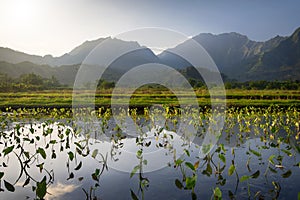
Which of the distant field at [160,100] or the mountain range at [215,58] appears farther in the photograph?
the mountain range at [215,58]

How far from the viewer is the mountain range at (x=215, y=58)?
9519 centimetres

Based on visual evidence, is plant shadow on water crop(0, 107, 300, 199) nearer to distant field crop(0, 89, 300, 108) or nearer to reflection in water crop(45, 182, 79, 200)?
reflection in water crop(45, 182, 79, 200)

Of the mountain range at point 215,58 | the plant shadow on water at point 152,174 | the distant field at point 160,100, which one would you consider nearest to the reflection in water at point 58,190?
the plant shadow on water at point 152,174

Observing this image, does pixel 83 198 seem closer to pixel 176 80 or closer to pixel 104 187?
pixel 104 187

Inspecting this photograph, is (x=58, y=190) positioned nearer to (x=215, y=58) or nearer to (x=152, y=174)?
(x=152, y=174)

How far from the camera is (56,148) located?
654 cm

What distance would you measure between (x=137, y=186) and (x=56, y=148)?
3.28m

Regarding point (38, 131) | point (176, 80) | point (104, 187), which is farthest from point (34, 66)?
point (104, 187)

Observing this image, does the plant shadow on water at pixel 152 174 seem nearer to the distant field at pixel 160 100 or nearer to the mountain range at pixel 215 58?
the distant field at pixel 160 100

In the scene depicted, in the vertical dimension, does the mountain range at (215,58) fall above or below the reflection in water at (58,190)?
above

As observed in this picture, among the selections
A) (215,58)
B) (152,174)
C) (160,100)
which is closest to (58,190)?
(152,174)

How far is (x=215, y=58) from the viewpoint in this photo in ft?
564

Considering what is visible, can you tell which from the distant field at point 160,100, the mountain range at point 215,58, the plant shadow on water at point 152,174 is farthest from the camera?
the mountain range at point 215,58

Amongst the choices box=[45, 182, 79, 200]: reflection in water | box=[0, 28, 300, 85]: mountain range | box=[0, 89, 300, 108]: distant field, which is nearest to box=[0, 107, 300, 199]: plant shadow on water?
box=[45, 182, 79, 200]: reflection in water
